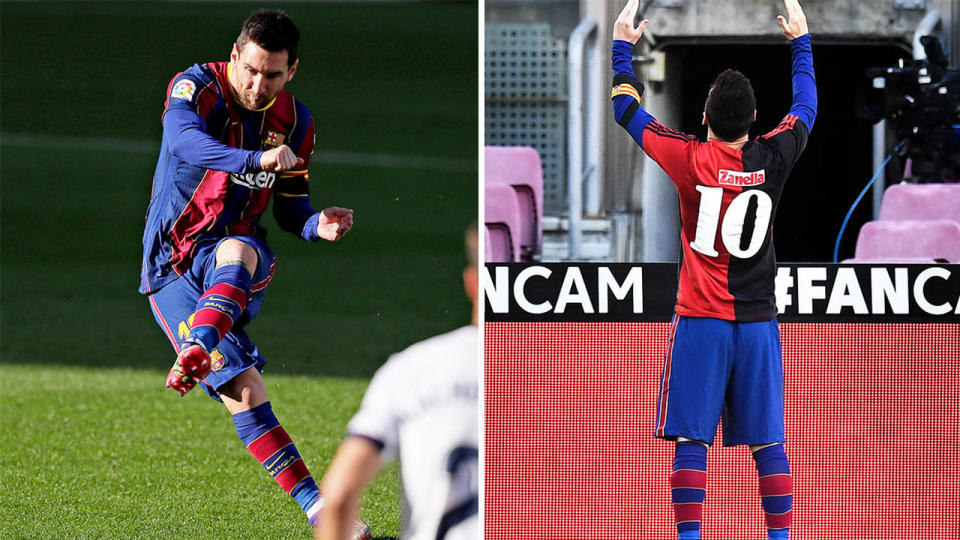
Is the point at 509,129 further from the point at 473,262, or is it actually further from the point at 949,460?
the point at 949,460

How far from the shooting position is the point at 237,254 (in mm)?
3678

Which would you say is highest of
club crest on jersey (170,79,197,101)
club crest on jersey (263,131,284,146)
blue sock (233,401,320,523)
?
club crest on jersey (170,79,197,101)

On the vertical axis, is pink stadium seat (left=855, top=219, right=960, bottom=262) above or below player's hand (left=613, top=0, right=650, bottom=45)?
below

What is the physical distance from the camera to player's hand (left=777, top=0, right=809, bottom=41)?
325cm

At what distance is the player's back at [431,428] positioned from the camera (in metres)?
2.25

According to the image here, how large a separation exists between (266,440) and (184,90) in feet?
3.24

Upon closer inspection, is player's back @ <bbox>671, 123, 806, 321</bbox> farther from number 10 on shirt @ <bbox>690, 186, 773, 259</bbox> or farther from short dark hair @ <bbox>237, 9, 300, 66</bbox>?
short dark hair @ <bbox>237, 9, 300, 66</bbox>

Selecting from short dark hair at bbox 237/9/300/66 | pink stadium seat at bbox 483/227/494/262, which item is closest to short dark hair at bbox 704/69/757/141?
pink stadium seat at bbox 483/227/494/262

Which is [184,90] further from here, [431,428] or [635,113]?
[431,428]

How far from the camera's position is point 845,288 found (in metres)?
3.39

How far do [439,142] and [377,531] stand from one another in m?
14.4

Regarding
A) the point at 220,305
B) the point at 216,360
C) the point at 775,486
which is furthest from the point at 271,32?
the point at 775,486

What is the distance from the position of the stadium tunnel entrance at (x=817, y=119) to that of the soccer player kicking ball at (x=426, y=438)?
1.28 m

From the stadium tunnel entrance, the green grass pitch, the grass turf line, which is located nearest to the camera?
the stadium tunnel entrance
